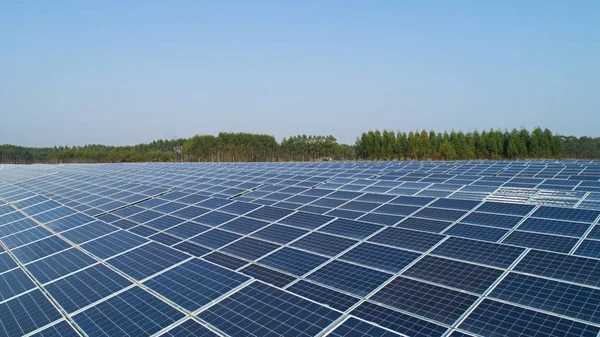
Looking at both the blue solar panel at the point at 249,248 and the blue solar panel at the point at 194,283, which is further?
the blue solar panel at the point at 249,248

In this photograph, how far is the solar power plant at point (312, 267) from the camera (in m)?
7.75

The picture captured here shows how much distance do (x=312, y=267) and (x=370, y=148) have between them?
107 meters

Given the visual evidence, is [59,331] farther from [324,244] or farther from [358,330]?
[324,244]

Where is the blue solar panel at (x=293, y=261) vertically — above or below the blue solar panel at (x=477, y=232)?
below

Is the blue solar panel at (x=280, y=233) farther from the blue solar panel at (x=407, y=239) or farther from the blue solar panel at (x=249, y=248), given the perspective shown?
the blue solar panel at (x=407, y=239)

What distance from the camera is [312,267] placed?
11141 millimetres

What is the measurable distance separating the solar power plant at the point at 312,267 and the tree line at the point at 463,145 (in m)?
83.0

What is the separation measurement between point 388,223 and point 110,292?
1052 centimetres

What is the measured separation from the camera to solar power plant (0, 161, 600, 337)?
7.75 meters

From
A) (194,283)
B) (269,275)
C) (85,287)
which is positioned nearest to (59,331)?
(85,287)

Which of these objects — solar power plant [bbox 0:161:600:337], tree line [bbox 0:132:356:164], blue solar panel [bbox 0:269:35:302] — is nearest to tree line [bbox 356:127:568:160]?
tree line [bbox 0:132:356:164]

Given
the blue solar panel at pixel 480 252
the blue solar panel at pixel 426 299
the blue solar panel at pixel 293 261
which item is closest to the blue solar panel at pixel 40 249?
the blue solar panel at pixel 293 261

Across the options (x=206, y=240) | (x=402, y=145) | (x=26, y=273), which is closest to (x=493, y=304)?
(x=206, y=240)

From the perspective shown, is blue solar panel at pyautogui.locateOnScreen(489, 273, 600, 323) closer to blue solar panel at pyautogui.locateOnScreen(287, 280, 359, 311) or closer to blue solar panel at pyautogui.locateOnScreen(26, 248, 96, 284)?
blue solar panel at pyautogui.locateOnScreen(287, 280, 359, 311)
